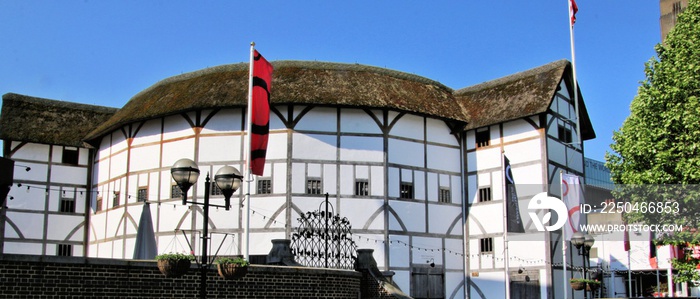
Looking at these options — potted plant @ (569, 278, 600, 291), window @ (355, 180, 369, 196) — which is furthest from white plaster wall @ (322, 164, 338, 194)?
potted plant @ (569, 278, 600, 291)

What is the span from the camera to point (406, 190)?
109 feet

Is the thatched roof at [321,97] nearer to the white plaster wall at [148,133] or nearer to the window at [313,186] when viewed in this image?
the white plaster wall at [148,133]

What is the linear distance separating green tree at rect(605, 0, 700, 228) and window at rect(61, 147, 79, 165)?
26.6 meters

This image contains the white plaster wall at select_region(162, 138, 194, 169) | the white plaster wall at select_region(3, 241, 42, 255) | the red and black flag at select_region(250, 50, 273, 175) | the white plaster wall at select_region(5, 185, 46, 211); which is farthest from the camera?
the white plaster wall at select_region(5, 185, 46, 211)

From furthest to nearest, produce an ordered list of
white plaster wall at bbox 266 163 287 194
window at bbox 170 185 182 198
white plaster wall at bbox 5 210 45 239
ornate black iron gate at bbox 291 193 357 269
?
1. white plaster wall at bbox 5 210 45 239
2. window at bbox 170 185 182 198
3. white plaster wall at bbox 266 163 287 194
4. ornate black iron gate at bbox 291 193 357 269

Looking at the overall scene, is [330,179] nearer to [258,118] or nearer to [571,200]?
[258,118]

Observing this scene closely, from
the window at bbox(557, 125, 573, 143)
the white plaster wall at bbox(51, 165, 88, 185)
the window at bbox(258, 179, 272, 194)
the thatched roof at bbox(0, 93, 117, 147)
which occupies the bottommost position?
the window at bbox(258, 179, 272, 194)

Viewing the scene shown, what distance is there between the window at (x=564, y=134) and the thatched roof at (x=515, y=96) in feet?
6.74

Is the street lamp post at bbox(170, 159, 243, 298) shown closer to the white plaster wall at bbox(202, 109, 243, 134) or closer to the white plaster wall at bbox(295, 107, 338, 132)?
the white plaster wall at bbox(295, 107, 338, 132)

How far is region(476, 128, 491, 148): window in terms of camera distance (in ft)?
113

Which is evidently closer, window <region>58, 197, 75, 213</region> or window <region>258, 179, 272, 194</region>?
window <region>258, 179, 272, 194</region>

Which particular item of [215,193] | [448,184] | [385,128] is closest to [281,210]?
[215,193]

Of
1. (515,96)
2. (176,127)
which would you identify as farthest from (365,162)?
(176,127)

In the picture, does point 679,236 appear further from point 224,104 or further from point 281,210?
point 224,104
